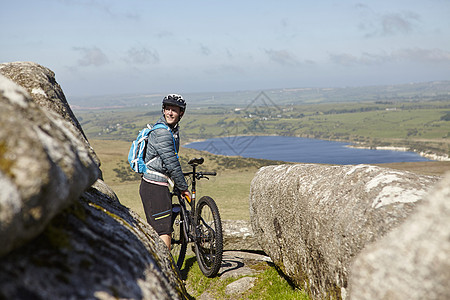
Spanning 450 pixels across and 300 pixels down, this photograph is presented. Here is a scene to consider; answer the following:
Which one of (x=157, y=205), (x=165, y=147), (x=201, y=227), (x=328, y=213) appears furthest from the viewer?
(x=201, y=227)

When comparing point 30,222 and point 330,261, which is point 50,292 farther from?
point 330,261

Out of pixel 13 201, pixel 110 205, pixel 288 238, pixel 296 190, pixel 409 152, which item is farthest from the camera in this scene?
pixel 409 152

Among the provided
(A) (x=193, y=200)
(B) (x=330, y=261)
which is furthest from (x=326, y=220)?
(A) (x=193, y=200)

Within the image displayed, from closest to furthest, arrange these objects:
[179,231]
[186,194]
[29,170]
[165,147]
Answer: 1. [29,170]
2. [165,147]
3. [186,194]
4. [179,231]

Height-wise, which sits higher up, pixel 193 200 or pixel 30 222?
pixel 30 222

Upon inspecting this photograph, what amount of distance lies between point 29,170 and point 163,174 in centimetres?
560

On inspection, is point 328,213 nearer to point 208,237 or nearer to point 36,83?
point 208,237

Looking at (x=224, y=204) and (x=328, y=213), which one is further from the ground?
(x=328, y=213)

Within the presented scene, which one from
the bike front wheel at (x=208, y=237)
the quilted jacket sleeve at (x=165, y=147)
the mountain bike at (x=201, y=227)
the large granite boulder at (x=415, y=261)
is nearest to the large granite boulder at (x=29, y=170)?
the large granite boulder at (x=415, y=261)

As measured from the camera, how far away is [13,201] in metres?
2.26

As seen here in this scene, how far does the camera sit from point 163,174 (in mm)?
7977

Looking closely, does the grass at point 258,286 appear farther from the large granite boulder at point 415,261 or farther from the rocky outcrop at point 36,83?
the rocky outcrop at point 36,83

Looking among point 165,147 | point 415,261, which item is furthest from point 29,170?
point 165,147

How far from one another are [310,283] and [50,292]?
215 inches
